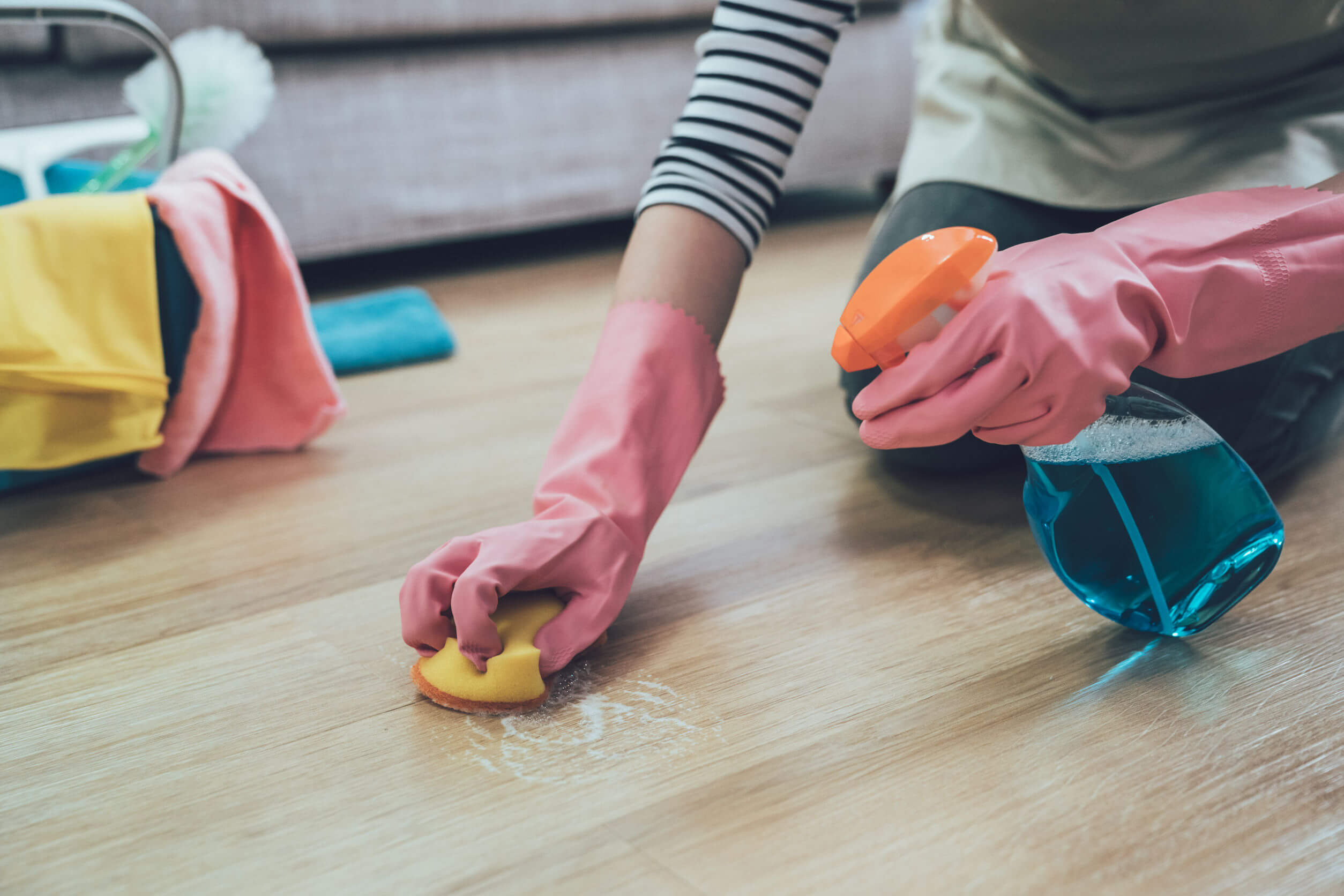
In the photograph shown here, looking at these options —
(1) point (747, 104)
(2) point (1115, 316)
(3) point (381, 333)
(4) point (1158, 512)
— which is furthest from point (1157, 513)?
(3) point (381, 333)

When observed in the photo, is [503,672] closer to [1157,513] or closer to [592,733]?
[592,733]

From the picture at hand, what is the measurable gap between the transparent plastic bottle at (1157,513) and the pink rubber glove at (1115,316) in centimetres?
3

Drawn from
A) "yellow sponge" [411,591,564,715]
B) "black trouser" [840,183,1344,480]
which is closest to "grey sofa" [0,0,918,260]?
"black trouser" [840,183,1344,480]

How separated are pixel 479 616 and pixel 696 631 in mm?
142

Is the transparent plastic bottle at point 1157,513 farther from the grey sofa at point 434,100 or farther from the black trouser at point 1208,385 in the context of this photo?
the grey sofa at point 434,100

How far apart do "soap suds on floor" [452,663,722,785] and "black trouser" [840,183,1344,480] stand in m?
0.33

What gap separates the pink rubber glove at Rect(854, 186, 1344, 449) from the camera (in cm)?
44

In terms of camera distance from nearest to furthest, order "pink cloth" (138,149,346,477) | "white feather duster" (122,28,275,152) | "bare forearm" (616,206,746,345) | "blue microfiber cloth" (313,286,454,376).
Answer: "bare forearm" (616,206,746,345) → "pink cloth" (138,149,346,477) → "white feather duster" (122,28,275,152) → "blue microfiber cloth" (313,286,454,376)

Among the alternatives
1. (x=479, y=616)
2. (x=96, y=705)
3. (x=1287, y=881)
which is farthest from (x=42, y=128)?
(x=1287, y=881)

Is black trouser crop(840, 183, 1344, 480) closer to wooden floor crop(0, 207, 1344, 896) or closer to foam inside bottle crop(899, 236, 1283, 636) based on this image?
wooden floor crop(0, 207, 1344, 896)

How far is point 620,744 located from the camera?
0.48 meters

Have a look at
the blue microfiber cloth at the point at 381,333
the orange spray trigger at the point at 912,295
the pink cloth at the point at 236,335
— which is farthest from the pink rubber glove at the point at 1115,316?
the blue microfiber cloth at the point at 381,333

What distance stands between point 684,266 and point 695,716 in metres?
0.26

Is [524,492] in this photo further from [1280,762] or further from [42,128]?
[42,128]
